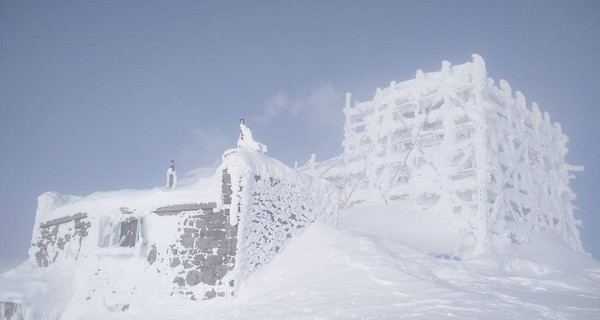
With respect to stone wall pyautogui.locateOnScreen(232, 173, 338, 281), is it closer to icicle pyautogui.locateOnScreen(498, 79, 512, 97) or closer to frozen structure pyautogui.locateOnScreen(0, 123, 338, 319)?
frozen structure pyautogui.locateOnScreen(0, 123, 338, 319)

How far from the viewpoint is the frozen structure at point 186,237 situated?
30.0 ft

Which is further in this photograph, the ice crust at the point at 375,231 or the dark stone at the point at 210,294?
the dark stone at the point at 210,294

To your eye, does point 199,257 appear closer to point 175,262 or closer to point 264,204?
point 175,262

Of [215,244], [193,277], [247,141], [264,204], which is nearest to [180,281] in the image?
[193,277]

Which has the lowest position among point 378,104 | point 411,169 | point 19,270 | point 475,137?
point 19,270

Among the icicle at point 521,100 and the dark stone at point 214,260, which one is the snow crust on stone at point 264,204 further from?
the icicle at point 521,100

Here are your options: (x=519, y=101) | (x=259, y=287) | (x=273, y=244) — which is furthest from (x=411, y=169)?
(x=259, y=287)

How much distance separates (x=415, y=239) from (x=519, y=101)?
9.97 metres

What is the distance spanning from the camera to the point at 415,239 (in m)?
14.0

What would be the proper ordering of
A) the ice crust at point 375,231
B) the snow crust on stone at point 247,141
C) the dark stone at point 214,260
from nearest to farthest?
the ice crust at point 375,231
the dark stone at point 214,260
the snow crust on stone at point 247,141

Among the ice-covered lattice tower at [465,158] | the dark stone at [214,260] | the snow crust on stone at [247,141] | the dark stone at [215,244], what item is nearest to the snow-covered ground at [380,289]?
the dark stone at [214,260]

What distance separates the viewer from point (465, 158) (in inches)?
599

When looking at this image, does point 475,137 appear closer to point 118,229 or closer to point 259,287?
point 259,287

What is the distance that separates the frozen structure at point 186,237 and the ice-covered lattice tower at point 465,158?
6.69 metres
